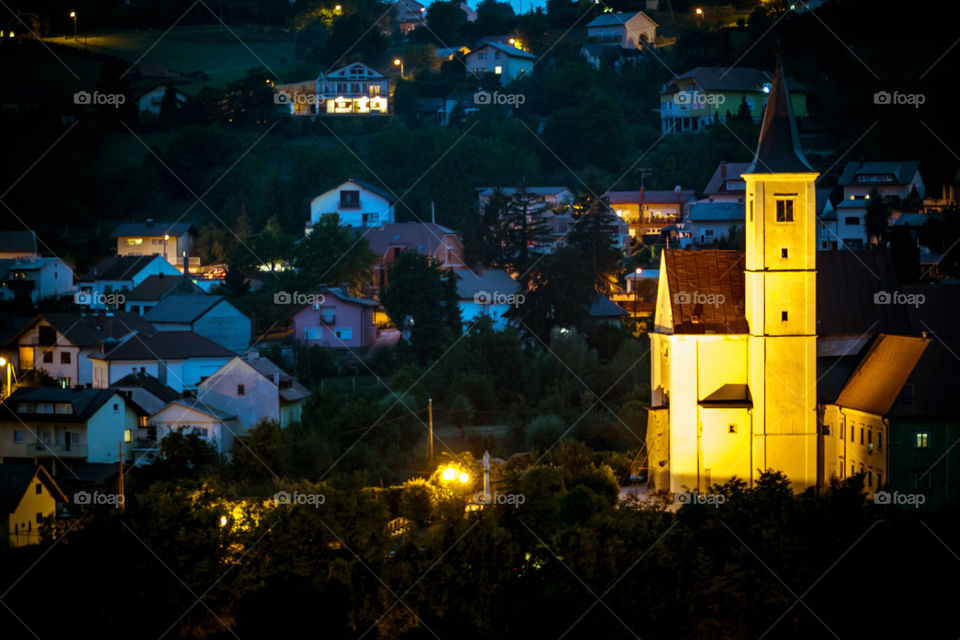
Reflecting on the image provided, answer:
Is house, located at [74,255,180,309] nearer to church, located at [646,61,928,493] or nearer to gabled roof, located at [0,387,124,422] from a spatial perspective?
gabled roof, located at [0,387,124,422]

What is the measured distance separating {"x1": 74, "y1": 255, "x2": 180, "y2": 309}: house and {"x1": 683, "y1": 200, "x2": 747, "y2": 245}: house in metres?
21.5

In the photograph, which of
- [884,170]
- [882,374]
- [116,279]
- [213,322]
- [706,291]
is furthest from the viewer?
[116,279]

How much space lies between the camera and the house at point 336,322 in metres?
49.8

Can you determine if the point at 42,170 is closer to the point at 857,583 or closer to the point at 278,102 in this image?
the point at 278,102

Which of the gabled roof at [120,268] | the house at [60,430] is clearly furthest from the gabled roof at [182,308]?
the house at [60,430]

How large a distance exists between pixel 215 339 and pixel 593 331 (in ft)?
43.2

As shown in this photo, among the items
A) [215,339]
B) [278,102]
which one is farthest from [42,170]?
[215,339]

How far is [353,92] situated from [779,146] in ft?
176

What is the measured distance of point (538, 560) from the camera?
25.6m

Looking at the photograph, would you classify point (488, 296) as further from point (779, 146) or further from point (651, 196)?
point (779, 146)

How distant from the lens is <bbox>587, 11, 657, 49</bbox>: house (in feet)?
296

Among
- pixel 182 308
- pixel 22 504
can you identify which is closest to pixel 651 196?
pixel 182 308

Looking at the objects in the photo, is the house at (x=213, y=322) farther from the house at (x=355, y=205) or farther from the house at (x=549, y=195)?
the house at (x=549, y=195)

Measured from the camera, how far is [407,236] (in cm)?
5919
